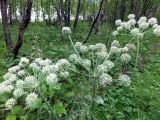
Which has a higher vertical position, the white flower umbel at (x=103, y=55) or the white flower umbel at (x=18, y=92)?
the white flower umbel at (x=103, y=55)

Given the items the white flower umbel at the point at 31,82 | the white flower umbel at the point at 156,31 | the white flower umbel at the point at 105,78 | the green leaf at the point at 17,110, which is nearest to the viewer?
the white flower umbel at the point at 31,82

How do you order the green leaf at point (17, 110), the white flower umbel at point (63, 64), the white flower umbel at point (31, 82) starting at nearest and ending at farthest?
1. the white flower umbel at point (31, 82)
2. the white flower umbel at point (63, 64)
3. the green leaf at point (17, 110)

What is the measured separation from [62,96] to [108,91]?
1261 mm

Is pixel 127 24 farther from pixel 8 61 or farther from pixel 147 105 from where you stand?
pixel 8 61

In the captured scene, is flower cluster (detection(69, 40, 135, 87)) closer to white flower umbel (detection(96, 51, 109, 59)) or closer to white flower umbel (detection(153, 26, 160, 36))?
white flower umbel (detection(96, 51, 109, 59))

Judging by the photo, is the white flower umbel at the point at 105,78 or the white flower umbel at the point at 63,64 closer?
the white flower umbel at the point at 105,78

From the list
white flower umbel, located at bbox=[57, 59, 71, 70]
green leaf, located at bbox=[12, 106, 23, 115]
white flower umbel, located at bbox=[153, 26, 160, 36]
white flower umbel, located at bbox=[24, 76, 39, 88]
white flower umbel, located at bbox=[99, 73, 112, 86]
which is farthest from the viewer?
green leaf, located at bbox=[12, 106, 23, 115]

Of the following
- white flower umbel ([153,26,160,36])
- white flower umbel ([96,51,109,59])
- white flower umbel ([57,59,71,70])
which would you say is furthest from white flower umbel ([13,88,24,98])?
white flower umbel ([153,26,160,36])

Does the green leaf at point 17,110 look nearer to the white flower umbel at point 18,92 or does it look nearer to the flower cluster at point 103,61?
the flower cluster at point 103,61

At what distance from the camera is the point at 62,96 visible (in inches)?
219

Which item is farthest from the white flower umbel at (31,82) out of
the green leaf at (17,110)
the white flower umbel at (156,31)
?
the green leaf at (17,110)

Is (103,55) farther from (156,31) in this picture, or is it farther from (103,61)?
(156,31)

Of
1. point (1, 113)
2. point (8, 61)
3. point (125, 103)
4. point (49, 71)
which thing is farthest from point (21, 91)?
point (8, 61)

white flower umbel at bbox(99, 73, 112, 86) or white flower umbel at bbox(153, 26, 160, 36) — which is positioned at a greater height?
white flower umbel at bbox(153, 26, 160, 36)
